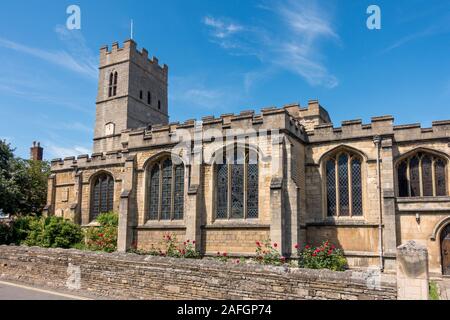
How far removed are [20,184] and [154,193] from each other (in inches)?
499

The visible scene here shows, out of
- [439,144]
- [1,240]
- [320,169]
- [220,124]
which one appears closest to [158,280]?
[220,124]

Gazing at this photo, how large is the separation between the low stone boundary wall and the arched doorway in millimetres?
10933

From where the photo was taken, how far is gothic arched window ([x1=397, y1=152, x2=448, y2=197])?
57.0 feet

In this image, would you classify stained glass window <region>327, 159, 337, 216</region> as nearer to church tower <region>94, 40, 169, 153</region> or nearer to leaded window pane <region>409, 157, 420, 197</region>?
leaded window pane <region>409, 157, 420, 197</region>

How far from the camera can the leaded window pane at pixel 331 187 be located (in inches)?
733

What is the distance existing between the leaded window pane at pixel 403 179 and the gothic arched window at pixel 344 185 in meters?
1.76

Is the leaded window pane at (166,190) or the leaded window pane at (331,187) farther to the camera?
the leaded window pane at (166,190)

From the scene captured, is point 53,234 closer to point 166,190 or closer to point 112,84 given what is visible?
point 166,190

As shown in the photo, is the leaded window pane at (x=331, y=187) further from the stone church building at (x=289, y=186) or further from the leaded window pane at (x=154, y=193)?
the leaded window pane at (x=154, y=193)

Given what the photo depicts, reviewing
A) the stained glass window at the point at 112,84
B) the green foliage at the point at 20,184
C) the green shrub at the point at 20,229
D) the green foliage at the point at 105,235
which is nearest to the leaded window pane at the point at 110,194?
the green foliage at the point at 105,235

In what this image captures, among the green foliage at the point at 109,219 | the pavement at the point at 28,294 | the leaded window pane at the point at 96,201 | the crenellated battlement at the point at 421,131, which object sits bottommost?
the pavement at the point at 28,294

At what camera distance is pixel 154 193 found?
66.0 feet

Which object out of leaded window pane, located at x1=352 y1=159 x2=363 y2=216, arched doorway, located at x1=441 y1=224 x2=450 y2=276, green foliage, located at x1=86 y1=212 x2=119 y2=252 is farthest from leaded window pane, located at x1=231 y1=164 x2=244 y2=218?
arched doorway, located at x1=441 y1=224 x2=450 y2=276
